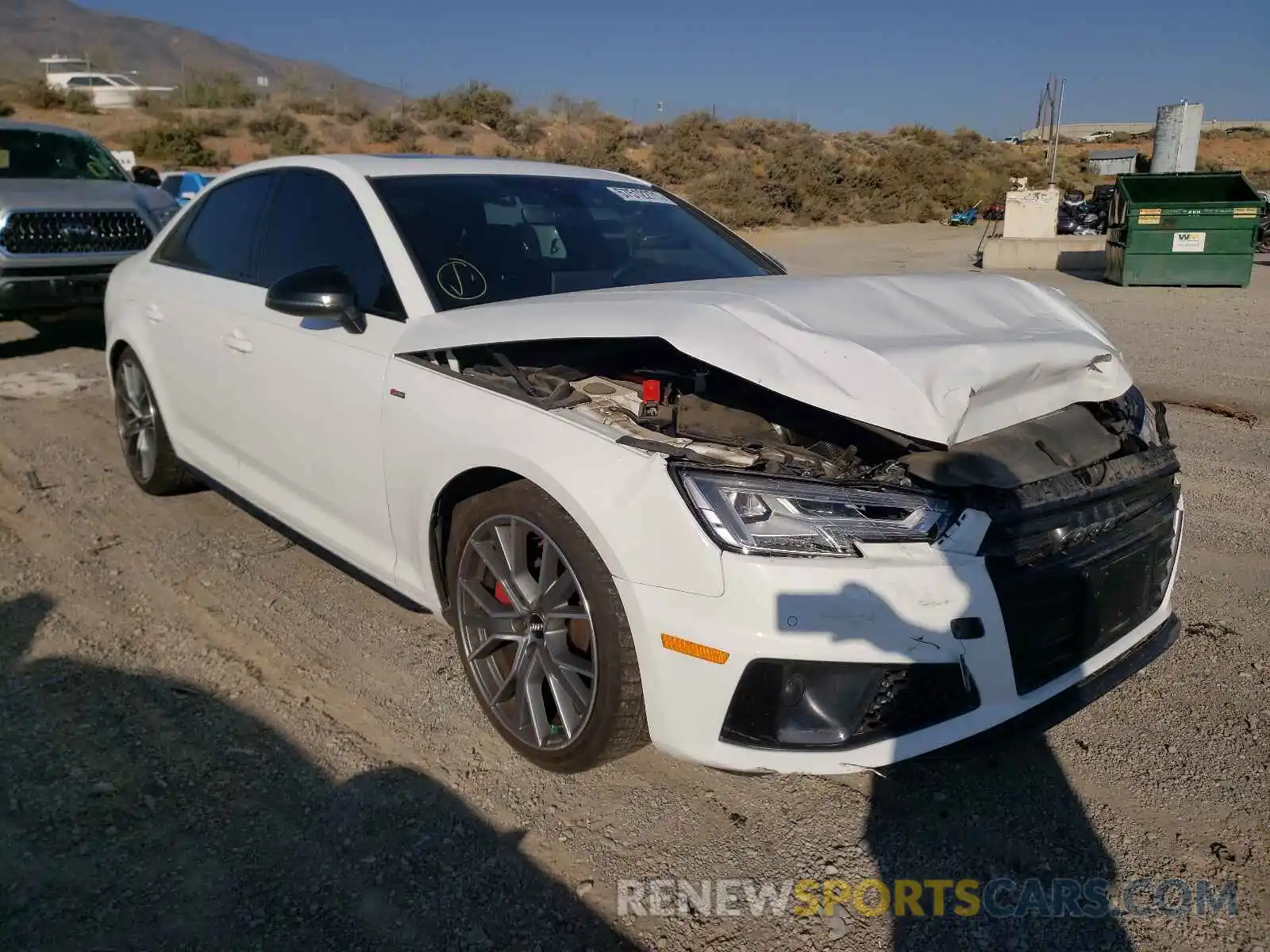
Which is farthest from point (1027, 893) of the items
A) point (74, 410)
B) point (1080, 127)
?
point (1080, 127)

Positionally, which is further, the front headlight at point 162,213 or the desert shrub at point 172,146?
the desert shrub at point 172,146

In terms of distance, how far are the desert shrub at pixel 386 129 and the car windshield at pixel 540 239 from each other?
1271 inches

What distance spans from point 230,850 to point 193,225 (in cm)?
340

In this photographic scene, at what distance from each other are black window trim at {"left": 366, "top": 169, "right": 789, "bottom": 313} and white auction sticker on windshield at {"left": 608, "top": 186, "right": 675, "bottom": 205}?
5 centimetres

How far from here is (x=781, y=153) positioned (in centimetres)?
3384

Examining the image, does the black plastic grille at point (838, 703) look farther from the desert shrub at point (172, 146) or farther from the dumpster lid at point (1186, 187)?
the desert shrub at point (172, 146)

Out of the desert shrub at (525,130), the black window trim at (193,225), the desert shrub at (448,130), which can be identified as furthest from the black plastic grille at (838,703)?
the desert shrub at (525,130)

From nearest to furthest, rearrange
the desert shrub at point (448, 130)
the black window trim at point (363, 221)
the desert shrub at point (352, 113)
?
the black window trim at point (363, 221)
the desert shrub at point (448, 130)
the desert shrub at point (352, 113)

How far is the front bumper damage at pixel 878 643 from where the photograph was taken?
2352 millimetres

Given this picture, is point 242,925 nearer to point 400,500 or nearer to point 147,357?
point 400,500

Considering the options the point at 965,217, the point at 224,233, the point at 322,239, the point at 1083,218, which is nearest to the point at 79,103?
the point at 965,217

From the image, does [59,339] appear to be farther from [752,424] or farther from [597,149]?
[597,149]

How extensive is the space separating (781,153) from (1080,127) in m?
62.8

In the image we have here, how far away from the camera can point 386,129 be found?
34.5 metres
